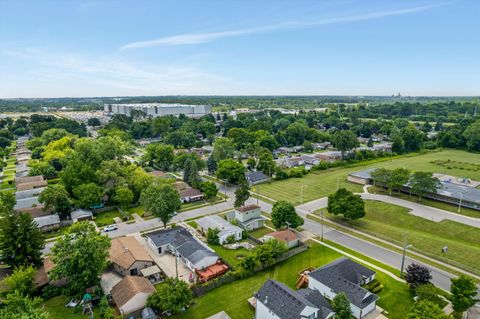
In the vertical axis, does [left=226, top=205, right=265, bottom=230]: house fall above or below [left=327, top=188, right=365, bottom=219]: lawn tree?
below

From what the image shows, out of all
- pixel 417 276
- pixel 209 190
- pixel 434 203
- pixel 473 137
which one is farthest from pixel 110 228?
pixel 473 137

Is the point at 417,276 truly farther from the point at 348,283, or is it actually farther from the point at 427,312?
the point at 427,312

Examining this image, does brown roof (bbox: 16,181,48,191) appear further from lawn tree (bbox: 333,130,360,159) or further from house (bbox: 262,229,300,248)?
lawn tree (bbox: 333,130,360,159)

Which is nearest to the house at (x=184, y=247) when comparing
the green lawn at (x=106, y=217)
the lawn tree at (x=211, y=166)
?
the green lawn at (x=106, y=217)

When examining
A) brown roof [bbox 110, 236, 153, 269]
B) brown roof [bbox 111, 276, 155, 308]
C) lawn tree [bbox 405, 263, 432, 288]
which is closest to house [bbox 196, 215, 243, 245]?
brown roof [bbox 110, 236, 153, 269]

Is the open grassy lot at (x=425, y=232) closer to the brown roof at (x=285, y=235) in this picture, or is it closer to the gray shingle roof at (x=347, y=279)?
the brown roof at (x=285, y=235)
